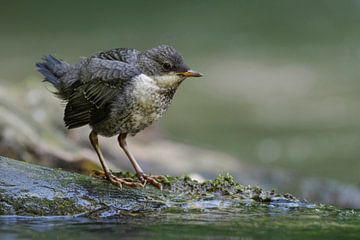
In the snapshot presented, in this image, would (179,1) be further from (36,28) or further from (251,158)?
(251,158)

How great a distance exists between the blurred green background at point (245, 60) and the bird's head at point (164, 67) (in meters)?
4.42

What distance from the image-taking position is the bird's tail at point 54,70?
6461 mm

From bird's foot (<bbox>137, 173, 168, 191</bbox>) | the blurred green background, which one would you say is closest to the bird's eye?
bird's foot (<bbox>137, 173, 168, 191</bbox>)

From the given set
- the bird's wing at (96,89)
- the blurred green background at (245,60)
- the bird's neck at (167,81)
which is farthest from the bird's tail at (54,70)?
the blurred green background at (245,60)

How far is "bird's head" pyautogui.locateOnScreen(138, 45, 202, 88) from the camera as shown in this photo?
5.79m

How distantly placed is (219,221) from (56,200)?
101cm

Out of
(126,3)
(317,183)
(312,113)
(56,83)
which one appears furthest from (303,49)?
(56,83)

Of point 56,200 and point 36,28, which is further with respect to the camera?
point 36,28

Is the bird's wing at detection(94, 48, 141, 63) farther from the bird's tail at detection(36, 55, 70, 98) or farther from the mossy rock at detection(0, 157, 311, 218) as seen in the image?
the mossy rock at detection(0, 157, 311, 218)

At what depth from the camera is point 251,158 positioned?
480 inches

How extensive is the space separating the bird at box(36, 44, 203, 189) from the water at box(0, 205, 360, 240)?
1.79 ft

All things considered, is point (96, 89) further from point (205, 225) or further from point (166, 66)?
point (205, 225)

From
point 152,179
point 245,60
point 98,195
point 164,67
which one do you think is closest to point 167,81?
point 164,67

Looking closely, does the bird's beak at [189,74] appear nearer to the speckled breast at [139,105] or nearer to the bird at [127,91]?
the bird at [127,91]
